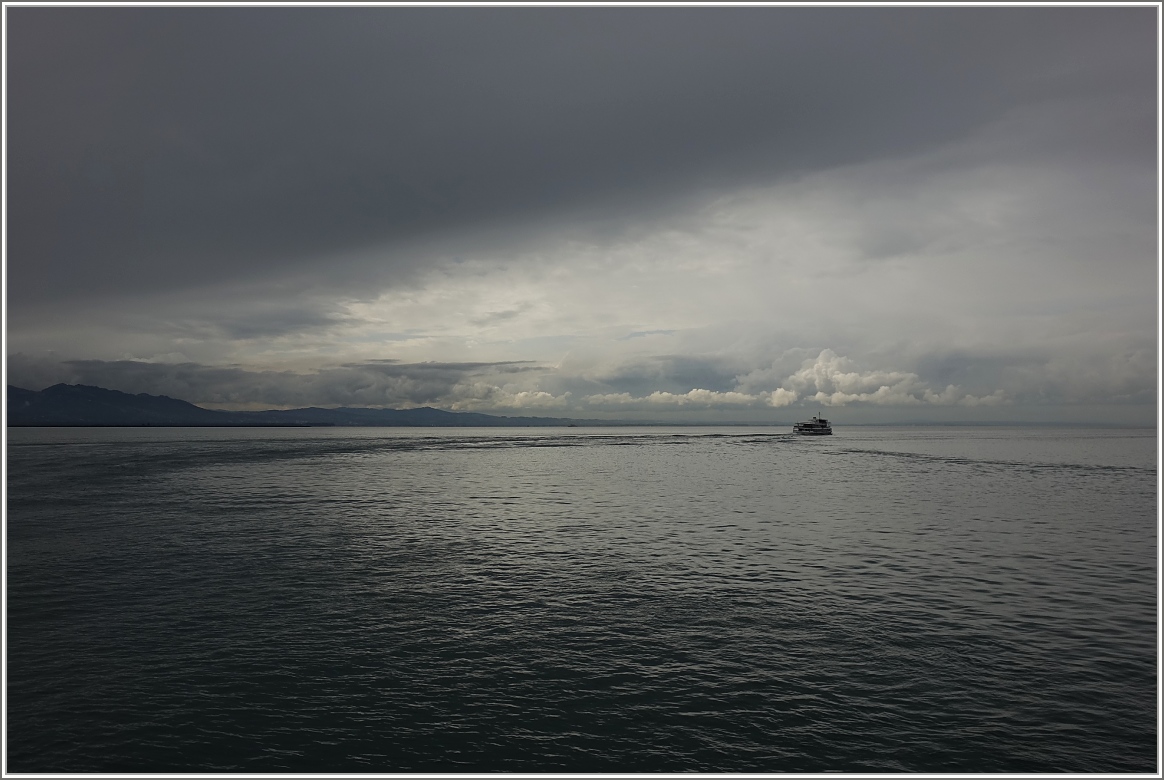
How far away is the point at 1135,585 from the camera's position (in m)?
33.7

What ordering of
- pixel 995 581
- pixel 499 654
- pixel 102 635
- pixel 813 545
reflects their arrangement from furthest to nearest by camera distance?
pixel 813 545
pixel 995 581
pixel 102 635
pixel 499 654

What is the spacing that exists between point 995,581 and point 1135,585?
6.84 meters

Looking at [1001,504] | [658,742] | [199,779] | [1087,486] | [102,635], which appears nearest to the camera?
[199,779]

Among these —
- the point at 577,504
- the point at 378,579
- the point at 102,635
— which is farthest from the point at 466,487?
the point at 102,635

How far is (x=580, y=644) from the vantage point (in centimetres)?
2469

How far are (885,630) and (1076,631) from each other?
774cm

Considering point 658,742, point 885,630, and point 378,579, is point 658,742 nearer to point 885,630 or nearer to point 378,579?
point 885,630

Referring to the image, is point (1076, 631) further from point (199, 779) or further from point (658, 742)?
point (199, 779)

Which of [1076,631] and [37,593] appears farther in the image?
[37,593]

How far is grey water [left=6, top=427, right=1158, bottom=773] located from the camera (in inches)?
699

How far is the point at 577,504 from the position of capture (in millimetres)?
66812

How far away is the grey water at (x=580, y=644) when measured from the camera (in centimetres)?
1777

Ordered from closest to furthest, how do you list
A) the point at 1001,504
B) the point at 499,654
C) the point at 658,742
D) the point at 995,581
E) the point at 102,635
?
the point at 658,742
the point at 499,654
the point at 102,635
the point at 995,581
the point at 1001,504

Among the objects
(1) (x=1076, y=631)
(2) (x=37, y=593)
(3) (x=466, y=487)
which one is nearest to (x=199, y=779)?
(2) (x=37, y=593)
